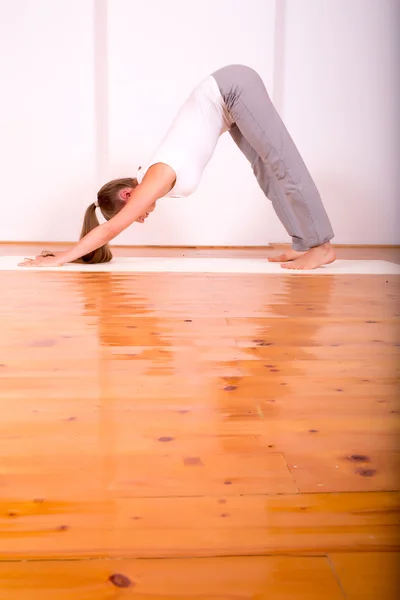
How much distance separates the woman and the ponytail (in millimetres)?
61

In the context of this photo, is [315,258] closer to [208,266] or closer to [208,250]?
[208,266]

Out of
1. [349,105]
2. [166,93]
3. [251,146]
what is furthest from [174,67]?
[251,146]

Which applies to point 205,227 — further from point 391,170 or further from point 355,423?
point 355,423

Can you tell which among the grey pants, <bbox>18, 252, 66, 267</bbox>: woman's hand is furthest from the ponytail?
the grey pants

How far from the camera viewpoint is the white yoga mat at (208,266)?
2768mm

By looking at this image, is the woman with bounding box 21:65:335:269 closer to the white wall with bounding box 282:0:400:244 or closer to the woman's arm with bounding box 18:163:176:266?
the woman's arm with bounding box 18:163:176:266

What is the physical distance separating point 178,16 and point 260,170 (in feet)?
5.88

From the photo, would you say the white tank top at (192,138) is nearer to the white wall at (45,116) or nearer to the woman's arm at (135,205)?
the woman's arm at (135,205)

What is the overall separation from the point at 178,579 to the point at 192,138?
2.34 metres

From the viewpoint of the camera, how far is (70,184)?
4.24 m

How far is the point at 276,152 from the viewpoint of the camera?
2.78 metres

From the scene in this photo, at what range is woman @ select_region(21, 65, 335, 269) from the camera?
2.69 m

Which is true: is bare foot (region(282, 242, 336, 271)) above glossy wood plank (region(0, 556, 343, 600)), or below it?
below

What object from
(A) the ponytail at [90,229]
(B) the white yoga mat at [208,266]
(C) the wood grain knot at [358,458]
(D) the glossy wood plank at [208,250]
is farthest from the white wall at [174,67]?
(C) the wood grain knot at [358,458]
